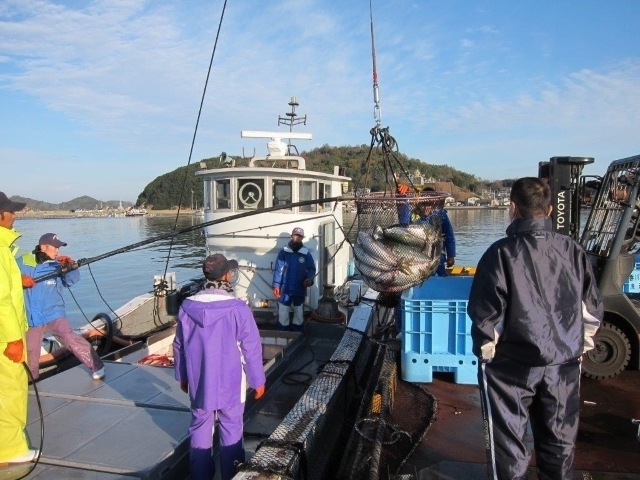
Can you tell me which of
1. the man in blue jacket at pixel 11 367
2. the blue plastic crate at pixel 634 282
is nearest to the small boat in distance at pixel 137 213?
the blue plastic crate at pixel 634 282

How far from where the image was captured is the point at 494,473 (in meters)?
2.59

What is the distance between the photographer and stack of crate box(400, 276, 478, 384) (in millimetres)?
4723

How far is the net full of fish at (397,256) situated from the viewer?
3852 mm

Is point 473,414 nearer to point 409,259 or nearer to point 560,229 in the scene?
point 409,259

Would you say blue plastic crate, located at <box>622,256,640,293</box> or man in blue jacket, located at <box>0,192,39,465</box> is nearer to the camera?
man in blue jacket, located at <box>0,192,39,465</box>

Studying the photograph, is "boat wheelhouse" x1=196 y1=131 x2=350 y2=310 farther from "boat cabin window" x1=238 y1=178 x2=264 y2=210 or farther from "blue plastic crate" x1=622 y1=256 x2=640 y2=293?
"blue plastic crate" x1=622 y1=256 x2=640 y2=293

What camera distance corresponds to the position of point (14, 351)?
10.8 ft

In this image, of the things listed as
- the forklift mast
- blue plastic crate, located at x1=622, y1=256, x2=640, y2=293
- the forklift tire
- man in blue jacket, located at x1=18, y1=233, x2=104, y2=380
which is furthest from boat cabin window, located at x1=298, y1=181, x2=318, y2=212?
blue plastic crate, located at x1=622, y1=256, x2=640, y2=293

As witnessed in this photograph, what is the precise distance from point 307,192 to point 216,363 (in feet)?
18.7

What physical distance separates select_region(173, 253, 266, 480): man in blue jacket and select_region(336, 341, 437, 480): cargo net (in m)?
0.98

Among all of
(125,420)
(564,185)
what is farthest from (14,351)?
(564,185)

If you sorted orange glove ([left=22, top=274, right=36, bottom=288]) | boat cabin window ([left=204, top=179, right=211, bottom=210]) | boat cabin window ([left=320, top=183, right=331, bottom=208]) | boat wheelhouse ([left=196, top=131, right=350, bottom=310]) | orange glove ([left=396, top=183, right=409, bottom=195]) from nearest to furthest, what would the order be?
orange glove ([left=22, top=274, right=36, bottom=288])
orange glove ([left=396, top=183, right=409, bottom=195])
boat wheelhouse ([left=196, top=131, right=350, bottom=310])
boat cabin window ([left=204, top=179, right=211, bottom=210])
boat cabin window ([left=320, top=183, right=331, bottom=208])

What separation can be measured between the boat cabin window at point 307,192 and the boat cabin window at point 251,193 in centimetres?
71

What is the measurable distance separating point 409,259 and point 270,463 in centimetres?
192
